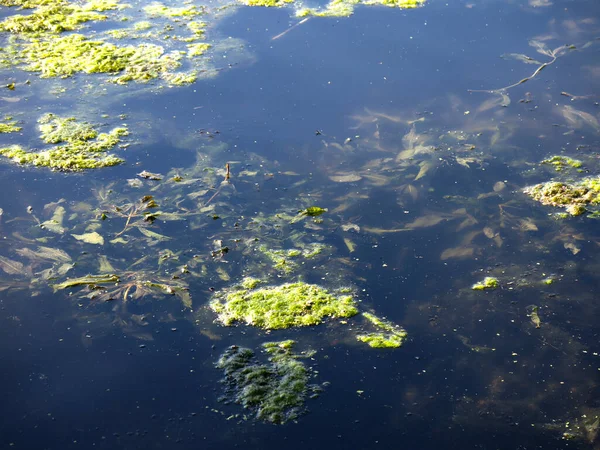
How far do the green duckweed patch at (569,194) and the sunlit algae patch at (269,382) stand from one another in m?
1.89

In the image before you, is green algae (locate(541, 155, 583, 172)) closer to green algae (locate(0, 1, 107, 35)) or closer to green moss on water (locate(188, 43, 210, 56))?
green moss on water (locate(188, 43, 210, 56))

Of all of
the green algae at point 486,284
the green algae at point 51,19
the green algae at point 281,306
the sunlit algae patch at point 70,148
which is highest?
the green algae at point 51,19

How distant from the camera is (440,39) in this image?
17.9 ft

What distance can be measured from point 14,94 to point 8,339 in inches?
105

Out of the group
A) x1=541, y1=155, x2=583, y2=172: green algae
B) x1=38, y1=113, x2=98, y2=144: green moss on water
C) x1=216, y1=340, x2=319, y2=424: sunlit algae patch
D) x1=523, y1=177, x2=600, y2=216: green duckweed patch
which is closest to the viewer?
x1=216, y1=340, x2=319, y2=424: sunlit algae patch

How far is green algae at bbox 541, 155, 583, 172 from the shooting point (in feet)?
13.0

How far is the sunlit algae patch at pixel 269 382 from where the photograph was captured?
2596 millimetres

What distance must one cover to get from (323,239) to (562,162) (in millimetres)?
1729

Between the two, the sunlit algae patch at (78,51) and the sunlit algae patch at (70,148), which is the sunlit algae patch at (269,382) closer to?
the sunlit algae patch at (70,148)

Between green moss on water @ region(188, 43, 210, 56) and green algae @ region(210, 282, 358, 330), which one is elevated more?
green moss on water @ region(188, 43, 210, 56)

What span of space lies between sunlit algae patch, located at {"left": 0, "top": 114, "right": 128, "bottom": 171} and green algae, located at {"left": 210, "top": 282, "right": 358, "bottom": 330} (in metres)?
1.60

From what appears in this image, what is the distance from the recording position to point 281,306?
3076 mm

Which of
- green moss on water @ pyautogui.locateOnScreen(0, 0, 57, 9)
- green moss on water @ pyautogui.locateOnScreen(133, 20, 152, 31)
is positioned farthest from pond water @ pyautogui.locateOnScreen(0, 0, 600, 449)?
green moss on water @ pyautogui.locateOnScreen(0, 0, 57, 9)

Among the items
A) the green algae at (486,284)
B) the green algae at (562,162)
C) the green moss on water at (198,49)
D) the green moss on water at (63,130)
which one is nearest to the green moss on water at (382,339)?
the green algae at (486,284)
